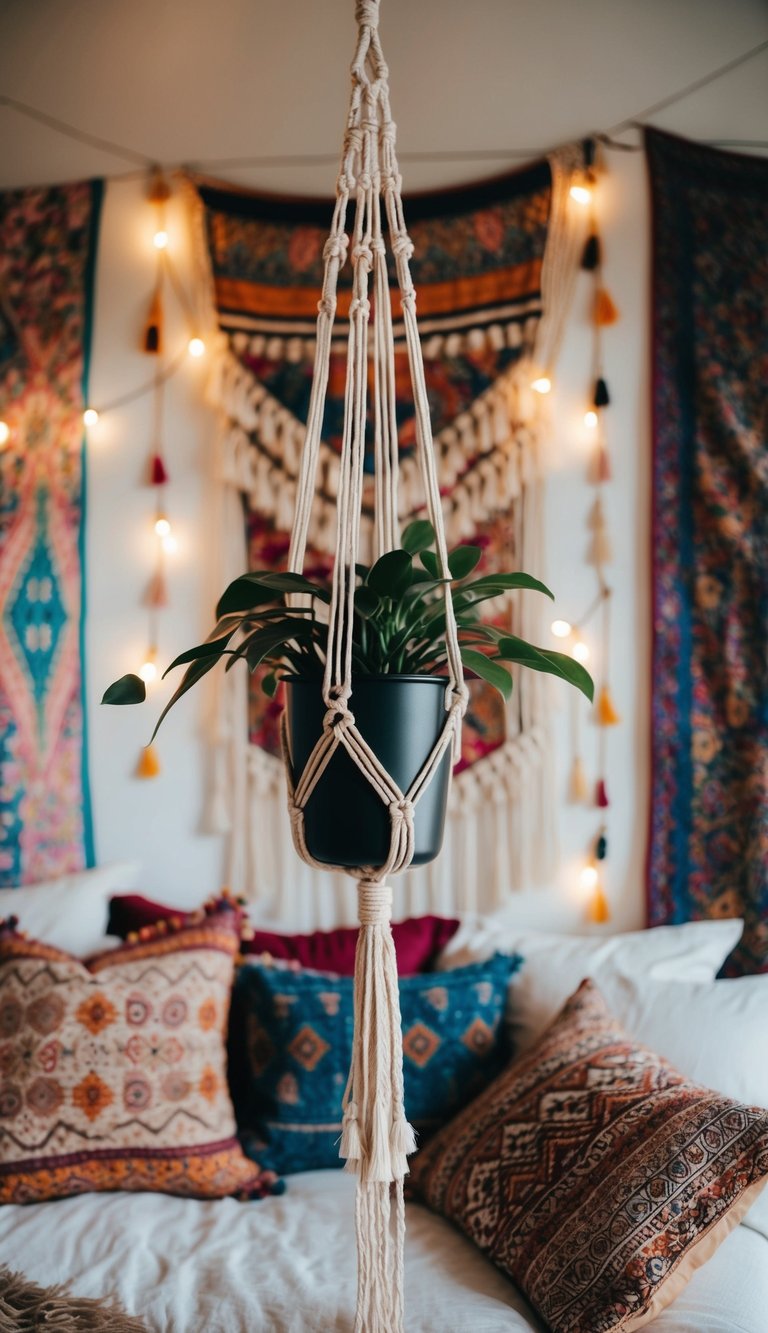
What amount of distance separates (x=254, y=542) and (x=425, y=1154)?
51.2 inches

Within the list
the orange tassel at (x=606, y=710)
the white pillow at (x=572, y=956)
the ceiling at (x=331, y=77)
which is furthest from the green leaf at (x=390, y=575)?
the ceiling at (x=331, y=77)

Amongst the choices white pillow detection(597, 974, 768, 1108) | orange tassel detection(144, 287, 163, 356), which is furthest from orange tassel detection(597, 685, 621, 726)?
orange tassel detection(144, 287, 163, 356)

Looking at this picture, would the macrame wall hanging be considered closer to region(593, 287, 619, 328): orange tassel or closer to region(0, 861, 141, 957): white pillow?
region(593, 287, 619, 328): orange tassel

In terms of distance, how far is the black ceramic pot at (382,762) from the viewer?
103 centimetres

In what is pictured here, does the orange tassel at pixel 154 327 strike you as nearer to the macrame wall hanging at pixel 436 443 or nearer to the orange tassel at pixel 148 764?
the macrame wall hanging at pixel 436 443

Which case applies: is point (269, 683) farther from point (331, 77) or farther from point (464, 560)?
point (331, 77)

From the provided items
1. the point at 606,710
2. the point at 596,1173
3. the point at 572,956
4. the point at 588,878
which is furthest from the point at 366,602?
the point at 588,878

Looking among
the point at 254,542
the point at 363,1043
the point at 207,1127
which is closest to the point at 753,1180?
the point at 363,1043

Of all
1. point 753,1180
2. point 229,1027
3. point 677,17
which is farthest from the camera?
point 677,17

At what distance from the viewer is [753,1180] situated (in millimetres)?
1166

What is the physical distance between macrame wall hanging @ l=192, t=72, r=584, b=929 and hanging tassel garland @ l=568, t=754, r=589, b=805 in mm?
57

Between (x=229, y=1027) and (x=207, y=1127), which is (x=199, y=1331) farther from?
(x=229, y=1027)

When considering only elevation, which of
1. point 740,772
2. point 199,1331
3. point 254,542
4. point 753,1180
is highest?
point 254,542

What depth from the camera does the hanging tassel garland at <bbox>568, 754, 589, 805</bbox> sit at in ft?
7.13
